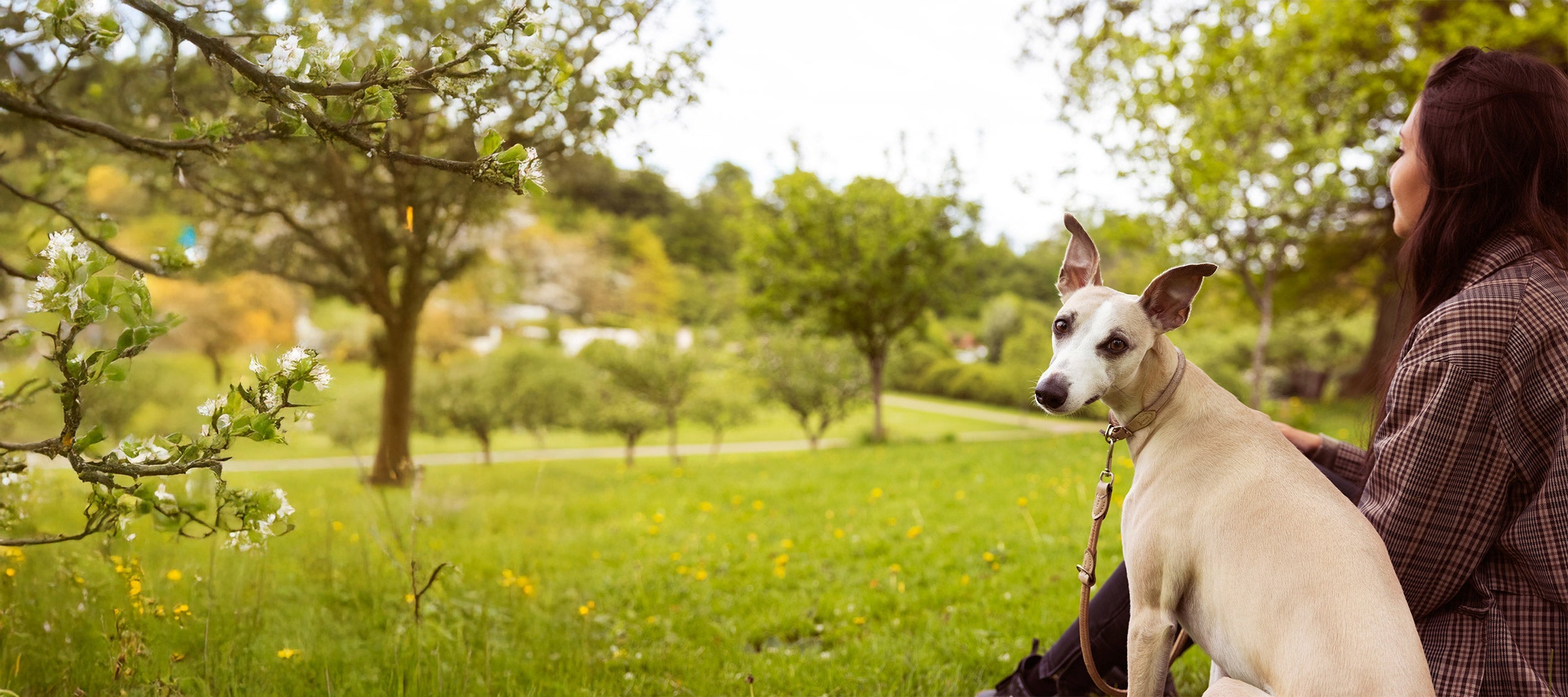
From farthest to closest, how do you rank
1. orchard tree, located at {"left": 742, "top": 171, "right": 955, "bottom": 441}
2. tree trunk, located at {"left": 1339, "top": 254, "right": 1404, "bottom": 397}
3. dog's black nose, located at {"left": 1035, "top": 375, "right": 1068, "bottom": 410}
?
orchard tree, located at {"left": 742, "top": 171, "right": 955, "bottom": 441}
tree trunk, located at {"left": 1339, "top": 254, "right": 1404, "bottom": 397}
dog's black nose, located at {"left": 1035, "top": 375, "right": 1068, "bottom": 410}

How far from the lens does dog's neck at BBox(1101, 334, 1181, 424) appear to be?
2.50 meters

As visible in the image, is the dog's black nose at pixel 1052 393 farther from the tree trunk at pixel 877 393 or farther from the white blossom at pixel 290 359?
the tree trunk at pixel 877 393

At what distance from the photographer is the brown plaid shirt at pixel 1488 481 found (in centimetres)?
199

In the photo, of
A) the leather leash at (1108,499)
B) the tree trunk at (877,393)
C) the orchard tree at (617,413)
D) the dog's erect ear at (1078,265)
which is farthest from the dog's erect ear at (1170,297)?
the orchard tree at (617,413)

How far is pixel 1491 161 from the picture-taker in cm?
224

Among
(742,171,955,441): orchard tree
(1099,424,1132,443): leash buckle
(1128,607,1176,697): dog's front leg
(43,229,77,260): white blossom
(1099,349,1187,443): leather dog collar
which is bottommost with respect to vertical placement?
(1128,607,1176,697): dog's front leg

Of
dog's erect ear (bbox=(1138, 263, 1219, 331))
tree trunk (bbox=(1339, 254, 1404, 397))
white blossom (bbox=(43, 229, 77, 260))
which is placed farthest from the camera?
tree trunk (bbox=(1339, 254, 1404, 397))

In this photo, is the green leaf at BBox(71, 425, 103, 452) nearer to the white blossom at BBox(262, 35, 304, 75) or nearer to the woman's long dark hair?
the white blossom at BBox(262, 35, 304, 75)

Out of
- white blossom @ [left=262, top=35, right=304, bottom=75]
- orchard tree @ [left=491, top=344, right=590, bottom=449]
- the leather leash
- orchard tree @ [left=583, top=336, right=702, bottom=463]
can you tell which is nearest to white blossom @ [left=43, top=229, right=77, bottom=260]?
white blossom @ [left=262, top=35, right=304, bottom=75]

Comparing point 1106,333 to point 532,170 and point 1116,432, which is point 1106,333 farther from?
point 532,170

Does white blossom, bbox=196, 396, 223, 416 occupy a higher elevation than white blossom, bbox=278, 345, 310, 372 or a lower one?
lower

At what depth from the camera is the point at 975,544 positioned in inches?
228

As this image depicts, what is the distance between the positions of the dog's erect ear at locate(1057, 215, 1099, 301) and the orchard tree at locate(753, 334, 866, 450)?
15542 mm

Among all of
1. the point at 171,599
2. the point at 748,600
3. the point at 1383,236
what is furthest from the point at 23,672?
the point at 1383,236
